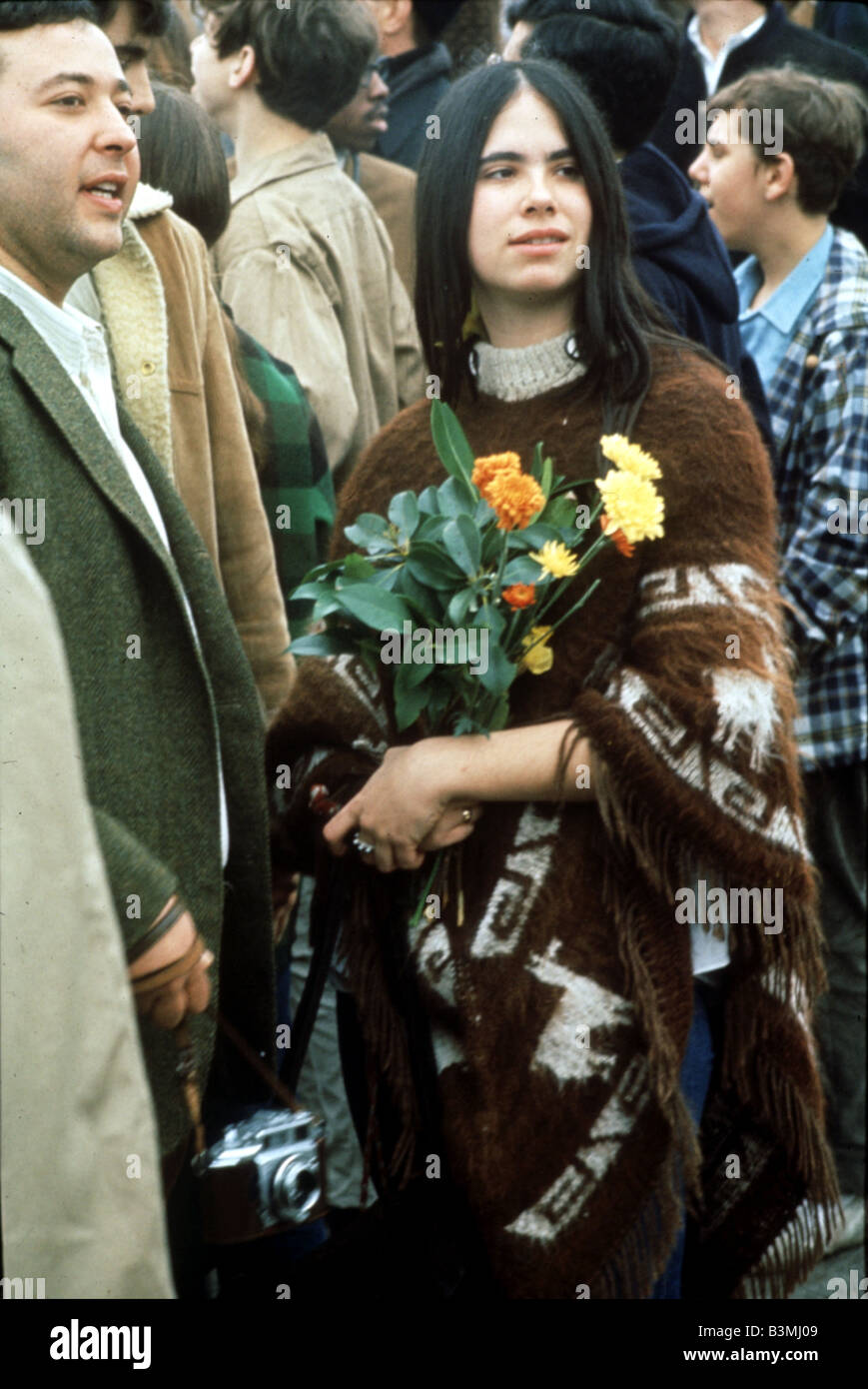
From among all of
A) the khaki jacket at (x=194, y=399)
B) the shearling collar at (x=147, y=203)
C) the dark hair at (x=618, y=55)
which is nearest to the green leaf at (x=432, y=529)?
the khaki jacket at (x=194, y=399)

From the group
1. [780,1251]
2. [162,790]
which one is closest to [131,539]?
[162,790]

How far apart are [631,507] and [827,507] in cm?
136

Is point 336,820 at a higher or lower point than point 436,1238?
higher

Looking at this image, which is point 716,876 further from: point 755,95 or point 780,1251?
point 755,95

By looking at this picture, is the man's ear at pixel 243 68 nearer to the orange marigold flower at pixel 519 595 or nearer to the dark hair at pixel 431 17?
the dark hair at pixel 431 17

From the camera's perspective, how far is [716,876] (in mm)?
2131

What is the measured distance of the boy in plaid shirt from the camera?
333 cm

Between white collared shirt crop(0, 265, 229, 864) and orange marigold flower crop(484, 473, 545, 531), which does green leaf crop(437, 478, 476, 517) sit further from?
white collared shirt crop(0, 265, 229, 864)

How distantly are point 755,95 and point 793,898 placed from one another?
2124 millimetres

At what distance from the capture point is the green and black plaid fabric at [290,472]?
298cm

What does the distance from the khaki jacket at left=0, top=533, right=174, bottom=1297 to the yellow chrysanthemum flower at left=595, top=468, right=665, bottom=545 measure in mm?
925

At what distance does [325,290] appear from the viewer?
3344 mm

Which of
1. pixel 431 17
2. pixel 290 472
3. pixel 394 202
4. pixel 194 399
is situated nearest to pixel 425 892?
pixel 194 399

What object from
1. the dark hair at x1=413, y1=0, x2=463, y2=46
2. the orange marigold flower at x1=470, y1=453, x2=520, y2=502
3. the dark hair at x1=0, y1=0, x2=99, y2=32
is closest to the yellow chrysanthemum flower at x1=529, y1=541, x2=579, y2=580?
the orange marigold flower at x1=470, y1=453, x2=520, y2=502
